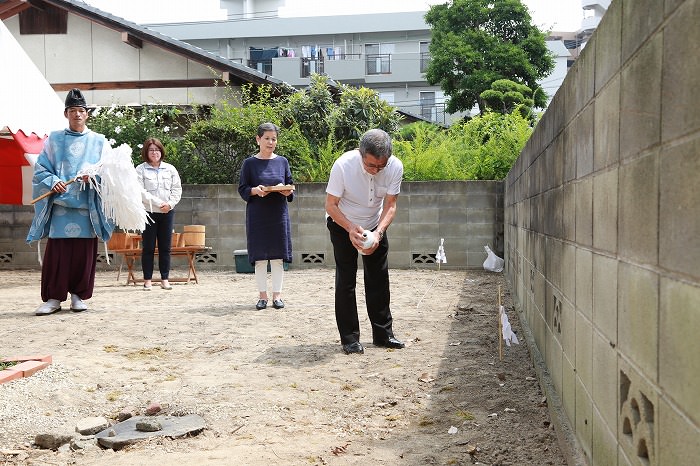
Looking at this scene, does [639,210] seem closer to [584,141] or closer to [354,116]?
[584,141]

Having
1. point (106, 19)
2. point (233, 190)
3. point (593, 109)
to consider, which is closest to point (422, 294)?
point (233, 190)

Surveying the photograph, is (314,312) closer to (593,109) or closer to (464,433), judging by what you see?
(464,433)

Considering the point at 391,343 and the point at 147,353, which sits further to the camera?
the point at 391,343

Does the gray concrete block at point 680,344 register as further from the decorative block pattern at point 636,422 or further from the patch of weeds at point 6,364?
the patch of weeds at point 6,364

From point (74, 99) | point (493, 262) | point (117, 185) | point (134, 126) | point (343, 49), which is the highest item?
point (343, 49)

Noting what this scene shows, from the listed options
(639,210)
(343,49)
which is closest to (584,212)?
(639,210)

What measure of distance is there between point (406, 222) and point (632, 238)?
33.1 ft

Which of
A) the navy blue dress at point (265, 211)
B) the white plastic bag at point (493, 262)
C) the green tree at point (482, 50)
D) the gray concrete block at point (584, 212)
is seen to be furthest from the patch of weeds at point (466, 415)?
the green tree at point (482, 50)

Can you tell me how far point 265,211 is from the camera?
7.56 m

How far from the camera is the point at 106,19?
702 inches

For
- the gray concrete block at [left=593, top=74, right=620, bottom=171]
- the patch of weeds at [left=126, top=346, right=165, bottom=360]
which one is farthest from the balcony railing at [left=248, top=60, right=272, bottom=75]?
the gray concrete block at [left=593, top=74, right=620, bottom=171]

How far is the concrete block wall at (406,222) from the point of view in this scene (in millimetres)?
12016

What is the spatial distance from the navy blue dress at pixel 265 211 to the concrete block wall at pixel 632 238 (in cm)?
413

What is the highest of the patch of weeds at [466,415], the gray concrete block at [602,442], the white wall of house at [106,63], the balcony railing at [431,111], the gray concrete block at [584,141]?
the balcony railing at [431,111]
